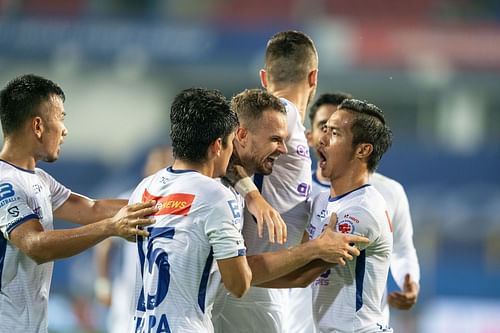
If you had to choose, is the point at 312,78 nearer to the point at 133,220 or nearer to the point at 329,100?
the point at 329,100

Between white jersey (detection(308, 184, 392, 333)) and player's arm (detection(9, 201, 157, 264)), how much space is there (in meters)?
1.11

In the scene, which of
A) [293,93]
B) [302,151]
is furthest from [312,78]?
[302,151]

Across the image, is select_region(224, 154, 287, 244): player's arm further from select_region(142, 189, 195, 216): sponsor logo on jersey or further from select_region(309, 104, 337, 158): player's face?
select_region(309, 104, 337, 158): player's face

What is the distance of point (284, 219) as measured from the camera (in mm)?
5824

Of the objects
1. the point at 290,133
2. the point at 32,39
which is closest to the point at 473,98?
the point at 32,39

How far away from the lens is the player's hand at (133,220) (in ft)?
15.2

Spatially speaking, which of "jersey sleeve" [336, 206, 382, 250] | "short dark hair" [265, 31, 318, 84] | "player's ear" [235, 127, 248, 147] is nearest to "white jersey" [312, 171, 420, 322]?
"short dark hair" [265, 31, 318, 84]

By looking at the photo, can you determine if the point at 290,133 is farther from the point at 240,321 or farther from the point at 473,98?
the point at 473,98

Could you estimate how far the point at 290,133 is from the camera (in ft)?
19.1

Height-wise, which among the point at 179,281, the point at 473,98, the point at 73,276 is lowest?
the point at 73,276

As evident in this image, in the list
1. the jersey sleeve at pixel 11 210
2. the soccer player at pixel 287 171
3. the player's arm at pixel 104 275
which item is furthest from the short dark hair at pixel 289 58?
the player's arm at pixel 104 275

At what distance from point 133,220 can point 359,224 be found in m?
1.21

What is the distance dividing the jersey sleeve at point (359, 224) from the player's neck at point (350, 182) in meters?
0.26

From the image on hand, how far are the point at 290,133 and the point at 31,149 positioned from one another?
1565 millimetres
